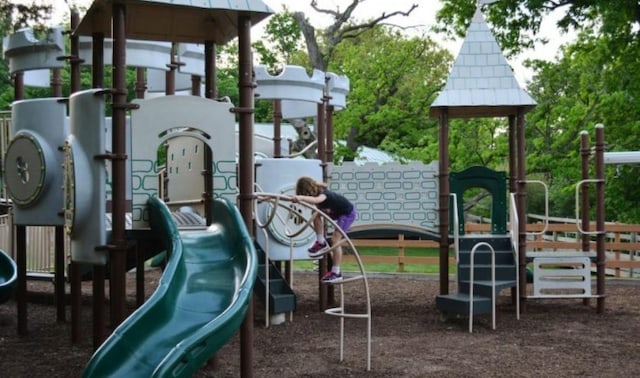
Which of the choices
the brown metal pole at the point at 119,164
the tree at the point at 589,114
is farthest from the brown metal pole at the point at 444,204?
the tree at the point at 589,114

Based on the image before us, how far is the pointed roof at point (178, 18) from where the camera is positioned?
23.1 feet

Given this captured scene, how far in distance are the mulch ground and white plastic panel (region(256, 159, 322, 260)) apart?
1009mm

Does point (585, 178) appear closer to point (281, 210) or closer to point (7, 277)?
point (281, 210)

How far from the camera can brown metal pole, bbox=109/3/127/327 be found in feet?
22.2

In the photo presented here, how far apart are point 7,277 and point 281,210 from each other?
409 cm

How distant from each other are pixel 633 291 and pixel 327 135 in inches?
257

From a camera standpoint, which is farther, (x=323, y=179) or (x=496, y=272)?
(x=323, y=179)

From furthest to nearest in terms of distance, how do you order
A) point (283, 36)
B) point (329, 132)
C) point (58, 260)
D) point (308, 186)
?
point (283, 36), point (329, 132), point (58, 260), point (308, 186)

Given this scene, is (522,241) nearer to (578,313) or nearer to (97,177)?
(578,313)

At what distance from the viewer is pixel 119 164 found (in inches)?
267

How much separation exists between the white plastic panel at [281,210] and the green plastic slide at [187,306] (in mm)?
3945

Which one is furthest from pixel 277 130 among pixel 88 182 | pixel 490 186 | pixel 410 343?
pixel 88 182

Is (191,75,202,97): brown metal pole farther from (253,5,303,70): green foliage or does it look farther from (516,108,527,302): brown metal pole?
(253,5,303,70): green foliage

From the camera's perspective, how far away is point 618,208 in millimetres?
20266
